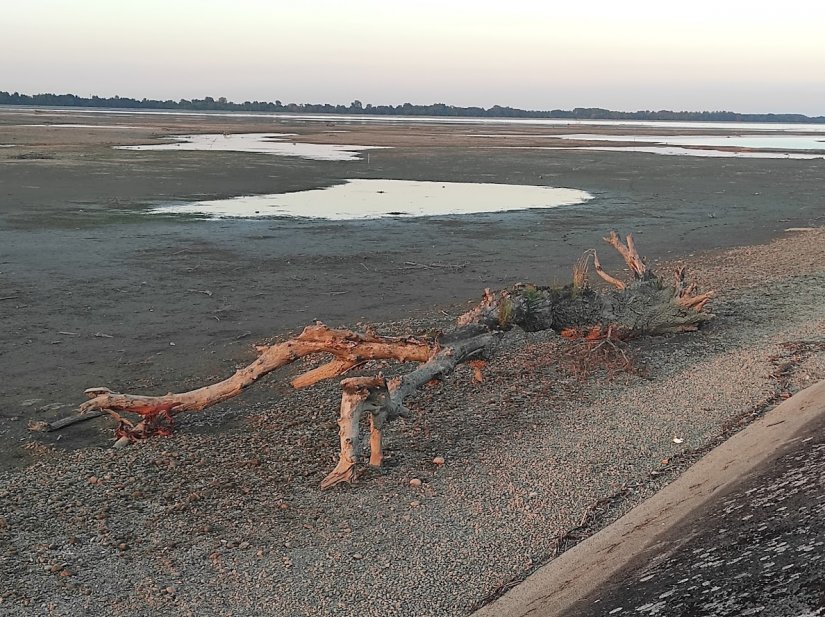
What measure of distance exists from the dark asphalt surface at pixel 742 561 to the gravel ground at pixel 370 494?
117cm

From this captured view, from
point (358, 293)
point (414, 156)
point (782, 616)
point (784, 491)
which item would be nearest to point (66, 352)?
point (358, 293)

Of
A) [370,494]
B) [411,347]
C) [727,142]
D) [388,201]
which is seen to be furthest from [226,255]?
[727,142]

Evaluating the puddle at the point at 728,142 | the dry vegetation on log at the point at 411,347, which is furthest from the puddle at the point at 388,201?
the puddle at the point at 728,142

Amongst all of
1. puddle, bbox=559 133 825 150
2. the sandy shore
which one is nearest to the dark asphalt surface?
the sandy shore

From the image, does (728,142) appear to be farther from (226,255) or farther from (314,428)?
(314,428)

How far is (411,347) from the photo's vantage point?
7.95 metres

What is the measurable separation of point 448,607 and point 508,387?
4.07 metres

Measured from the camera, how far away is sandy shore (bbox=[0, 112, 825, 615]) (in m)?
5.08

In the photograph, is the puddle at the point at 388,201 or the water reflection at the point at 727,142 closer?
the puddle at the point at 388,201

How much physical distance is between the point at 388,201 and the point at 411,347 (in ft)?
59.0

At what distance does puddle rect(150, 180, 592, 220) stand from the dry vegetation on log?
12282mm

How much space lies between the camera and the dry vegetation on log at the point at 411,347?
667 centimetres

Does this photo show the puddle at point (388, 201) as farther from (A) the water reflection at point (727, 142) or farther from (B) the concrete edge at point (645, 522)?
(A) the water reflection at point (727, 142)

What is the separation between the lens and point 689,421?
7504 millimetres
